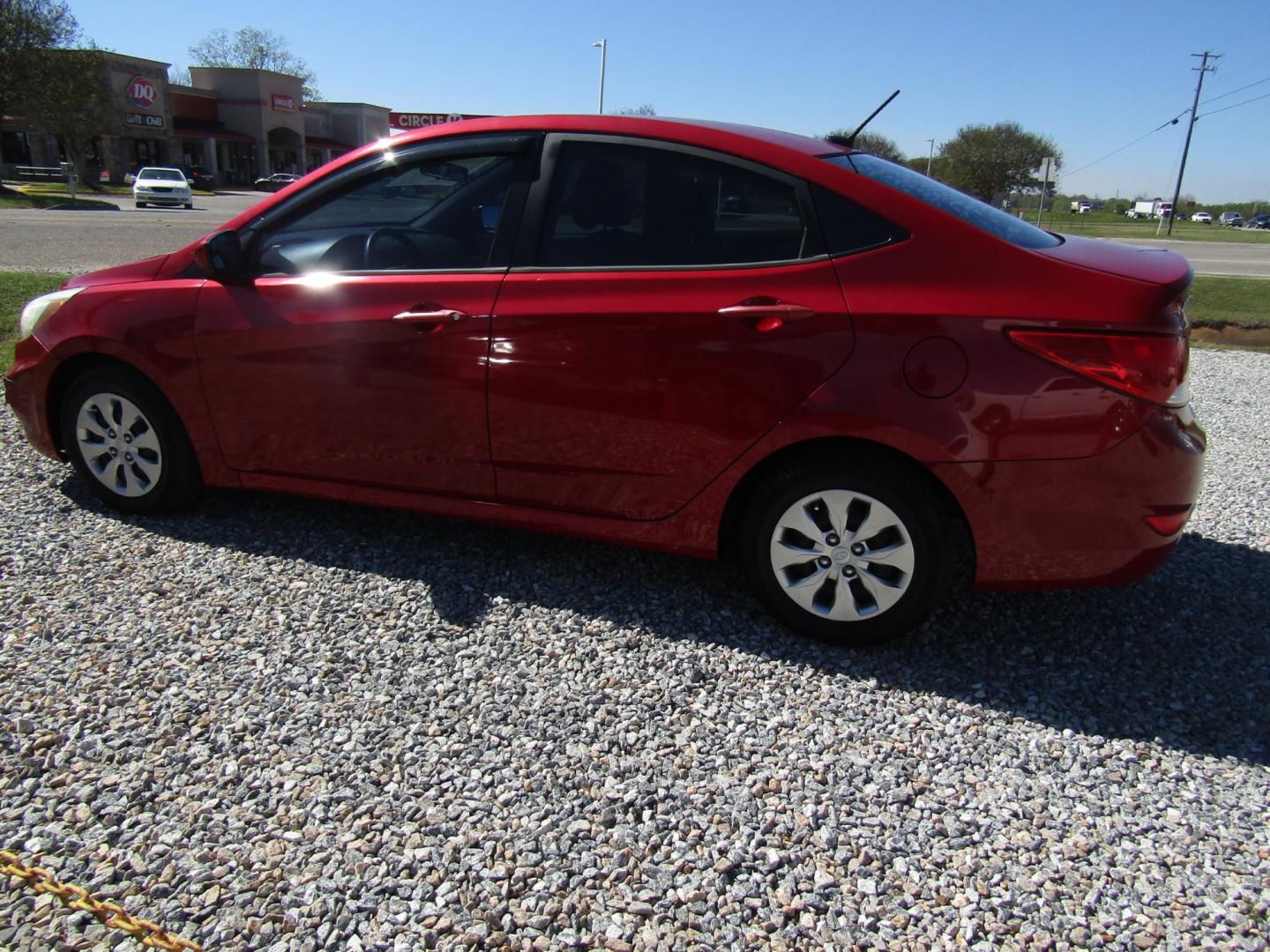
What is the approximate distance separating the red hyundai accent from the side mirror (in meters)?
0.01

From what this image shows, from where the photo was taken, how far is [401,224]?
3668 mm

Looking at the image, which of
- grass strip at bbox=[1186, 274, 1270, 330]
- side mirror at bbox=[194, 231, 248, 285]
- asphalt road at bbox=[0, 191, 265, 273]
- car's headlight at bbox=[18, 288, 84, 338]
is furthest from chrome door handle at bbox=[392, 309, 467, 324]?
asphalt road at bbox=[0, 191, 265, 273]

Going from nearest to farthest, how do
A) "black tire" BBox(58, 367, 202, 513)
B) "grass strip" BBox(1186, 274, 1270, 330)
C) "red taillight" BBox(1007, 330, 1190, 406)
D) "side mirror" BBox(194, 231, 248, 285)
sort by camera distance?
"red taillight" BBox(1007, 330, 1190, 406) → "side mirror" BBox(194, 231, 248, 285) → "black tire" BBox(58, 367, 202, 513) → "grass strip" BBox(1186, 274, 1270, 330)

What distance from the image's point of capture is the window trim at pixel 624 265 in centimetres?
301

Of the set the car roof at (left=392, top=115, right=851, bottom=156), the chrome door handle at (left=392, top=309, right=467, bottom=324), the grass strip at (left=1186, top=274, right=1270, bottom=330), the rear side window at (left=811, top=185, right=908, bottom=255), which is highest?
the car roof at (left=392, top=115, right=851, bottom=156)

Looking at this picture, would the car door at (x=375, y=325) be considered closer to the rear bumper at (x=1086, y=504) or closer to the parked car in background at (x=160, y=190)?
the rear bumper at (x=1086, y=504)

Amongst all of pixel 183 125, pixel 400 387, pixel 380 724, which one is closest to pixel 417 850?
pixel 380 724

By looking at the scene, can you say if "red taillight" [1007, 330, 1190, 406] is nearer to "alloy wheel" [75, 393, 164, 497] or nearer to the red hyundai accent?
the red hyundai accent

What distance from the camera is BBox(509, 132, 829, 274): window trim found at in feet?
9.87

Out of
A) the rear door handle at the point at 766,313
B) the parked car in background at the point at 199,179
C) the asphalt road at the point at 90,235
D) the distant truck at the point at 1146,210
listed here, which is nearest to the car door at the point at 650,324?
the rear door handle at the point at 766,313

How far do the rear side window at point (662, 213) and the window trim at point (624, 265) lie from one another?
0.04 feet

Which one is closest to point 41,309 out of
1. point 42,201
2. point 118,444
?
point 118,444

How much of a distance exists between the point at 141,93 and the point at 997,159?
5411 centimetres

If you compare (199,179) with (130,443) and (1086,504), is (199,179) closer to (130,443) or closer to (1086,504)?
(130,443)
